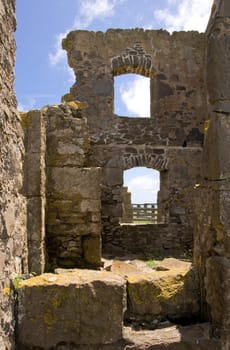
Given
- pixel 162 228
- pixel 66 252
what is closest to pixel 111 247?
pixel 162 228

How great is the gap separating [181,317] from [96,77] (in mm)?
9259

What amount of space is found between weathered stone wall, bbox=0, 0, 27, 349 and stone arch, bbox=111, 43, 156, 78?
9.13 metres

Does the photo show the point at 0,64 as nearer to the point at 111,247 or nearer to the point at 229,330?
the point at 229,330

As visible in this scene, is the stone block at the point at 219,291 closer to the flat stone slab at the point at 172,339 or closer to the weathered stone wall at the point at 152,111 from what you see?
the flat stone slab at the point at 172,339

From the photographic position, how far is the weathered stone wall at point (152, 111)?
1030 centimetres

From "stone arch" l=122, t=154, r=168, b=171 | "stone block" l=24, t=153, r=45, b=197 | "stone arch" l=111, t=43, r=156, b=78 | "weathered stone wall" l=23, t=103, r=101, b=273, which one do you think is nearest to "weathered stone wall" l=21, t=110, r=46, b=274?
"stone block" l=24, t=153, r=45, b=197

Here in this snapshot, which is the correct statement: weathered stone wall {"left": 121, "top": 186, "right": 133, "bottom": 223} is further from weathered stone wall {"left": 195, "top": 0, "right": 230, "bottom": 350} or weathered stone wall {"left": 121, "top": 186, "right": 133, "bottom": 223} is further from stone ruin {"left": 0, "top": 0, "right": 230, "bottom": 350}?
weathered stone wall {"left": 195, "top": 0, "right": 230, "bottom": 350}

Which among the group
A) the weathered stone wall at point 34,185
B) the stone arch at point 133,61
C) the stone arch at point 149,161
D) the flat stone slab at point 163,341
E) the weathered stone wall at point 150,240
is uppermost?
the stone arch at point 133,61

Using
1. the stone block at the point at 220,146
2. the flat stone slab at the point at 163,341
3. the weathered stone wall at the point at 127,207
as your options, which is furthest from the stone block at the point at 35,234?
the weathered stone wall at the point at 127,207

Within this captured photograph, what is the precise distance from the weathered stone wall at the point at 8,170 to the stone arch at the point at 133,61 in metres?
9.13

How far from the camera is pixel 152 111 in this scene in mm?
11266

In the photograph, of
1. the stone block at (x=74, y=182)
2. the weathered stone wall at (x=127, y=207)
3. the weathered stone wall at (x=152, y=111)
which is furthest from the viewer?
the weathered stone wall at (x=127, y=207)

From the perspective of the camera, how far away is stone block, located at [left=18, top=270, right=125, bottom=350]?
2.26 meters

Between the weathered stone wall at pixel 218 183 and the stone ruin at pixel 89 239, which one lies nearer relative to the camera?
the stone ruin at pixel 89 239
